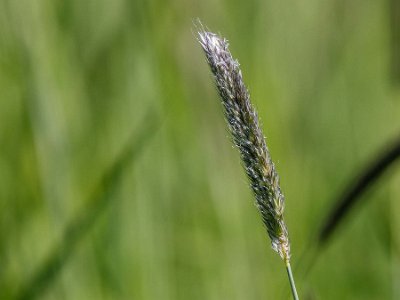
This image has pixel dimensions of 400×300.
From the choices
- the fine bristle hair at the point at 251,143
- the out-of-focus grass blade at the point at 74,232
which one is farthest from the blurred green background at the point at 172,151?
the fine bristle hair at the point at 251,143

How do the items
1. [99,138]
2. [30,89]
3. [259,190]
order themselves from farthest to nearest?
[99,138] → [30,89] → [259,190]

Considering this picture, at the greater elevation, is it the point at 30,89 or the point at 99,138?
the point at 30,89

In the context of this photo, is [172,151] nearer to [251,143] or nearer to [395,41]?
[395,41]

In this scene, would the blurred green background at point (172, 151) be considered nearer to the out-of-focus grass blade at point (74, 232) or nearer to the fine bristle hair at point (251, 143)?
the out-of-focus grass blade at point (74, 232)

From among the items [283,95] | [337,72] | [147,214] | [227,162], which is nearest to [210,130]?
[227,162]

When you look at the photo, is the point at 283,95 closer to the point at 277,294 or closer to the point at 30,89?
the point at 277,294
